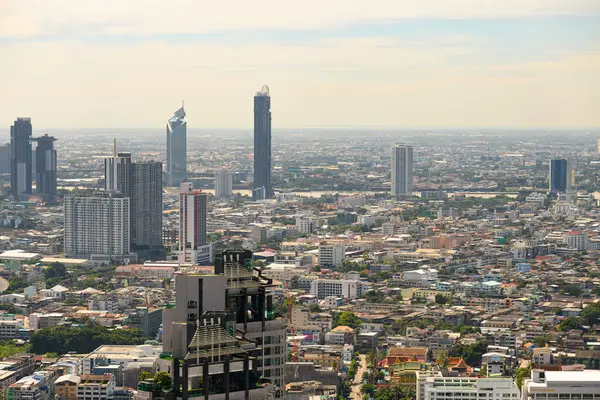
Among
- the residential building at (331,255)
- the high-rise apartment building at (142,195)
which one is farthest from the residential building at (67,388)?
the high-rise apartment building at (142,195)

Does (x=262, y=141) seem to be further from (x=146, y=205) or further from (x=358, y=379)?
(x=358, y=379)

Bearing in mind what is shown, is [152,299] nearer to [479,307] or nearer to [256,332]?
[479,307]

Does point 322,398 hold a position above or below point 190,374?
below

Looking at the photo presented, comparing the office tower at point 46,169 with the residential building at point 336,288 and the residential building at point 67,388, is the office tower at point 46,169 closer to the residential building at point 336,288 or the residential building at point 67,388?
the residential building at point 336,288

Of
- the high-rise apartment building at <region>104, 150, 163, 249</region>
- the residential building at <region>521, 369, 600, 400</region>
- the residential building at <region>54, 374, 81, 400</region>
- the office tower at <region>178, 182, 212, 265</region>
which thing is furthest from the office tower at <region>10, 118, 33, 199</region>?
the residential building at <region>521, 369, 600, 400</region>

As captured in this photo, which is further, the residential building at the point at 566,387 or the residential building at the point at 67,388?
Result: the residential building at the point at 67,388

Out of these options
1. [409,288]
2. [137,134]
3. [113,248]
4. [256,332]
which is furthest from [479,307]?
[137,134]

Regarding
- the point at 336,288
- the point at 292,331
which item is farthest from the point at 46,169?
the point at 292,331
